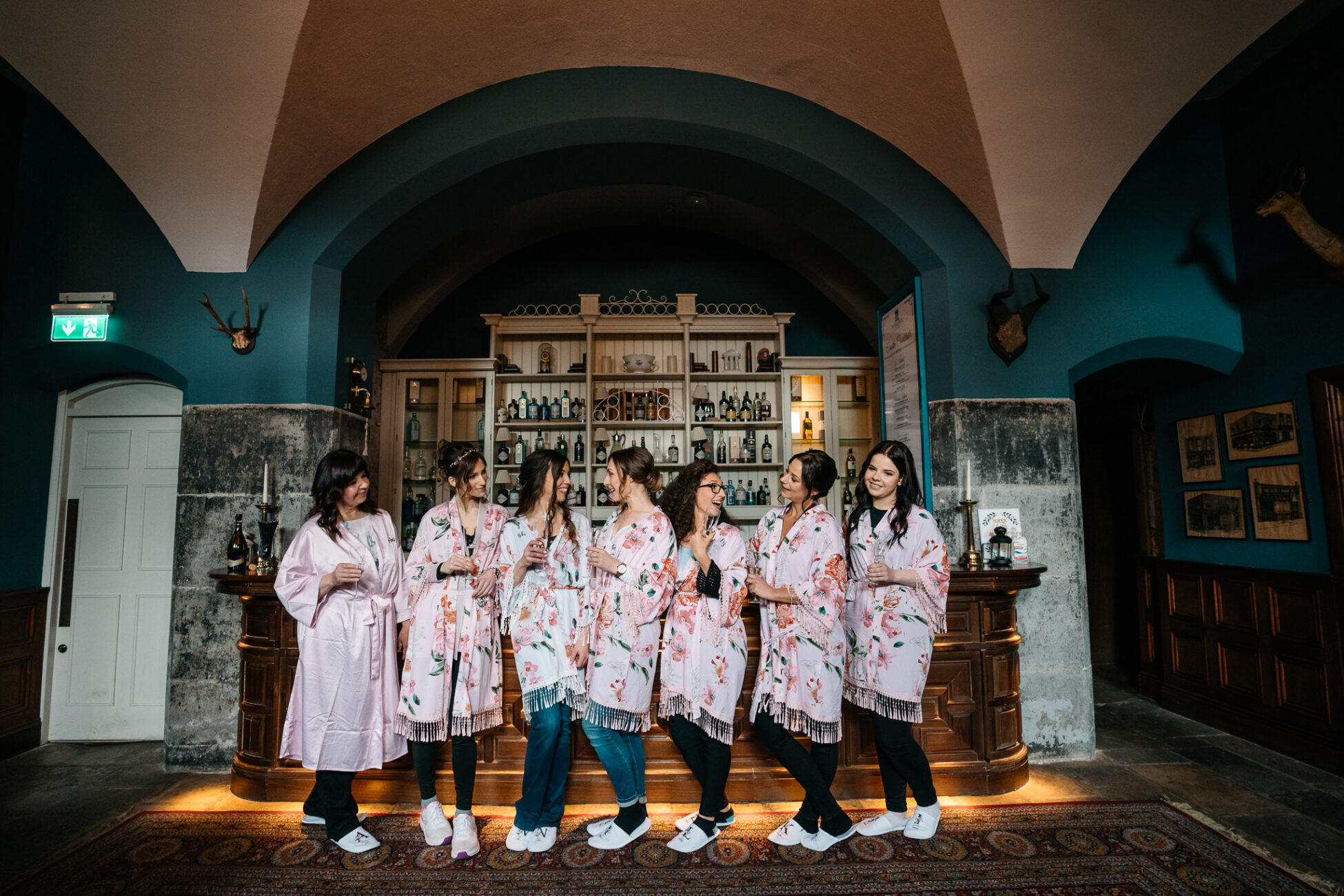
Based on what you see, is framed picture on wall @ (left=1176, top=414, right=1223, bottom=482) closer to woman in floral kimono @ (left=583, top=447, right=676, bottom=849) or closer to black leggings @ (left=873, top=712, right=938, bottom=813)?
black leggings @ (left=873, top=712, right=938, bottom=813)

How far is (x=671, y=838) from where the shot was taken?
2.71 metres

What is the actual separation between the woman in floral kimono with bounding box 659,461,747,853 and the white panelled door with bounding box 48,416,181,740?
12.4ft

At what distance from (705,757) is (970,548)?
6.53ft

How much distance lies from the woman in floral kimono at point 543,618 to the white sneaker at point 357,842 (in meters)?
0.56

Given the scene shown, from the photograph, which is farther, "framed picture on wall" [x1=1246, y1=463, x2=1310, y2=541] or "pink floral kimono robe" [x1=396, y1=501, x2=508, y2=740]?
"framed picture on wall" [x1=1246, y1=463, x2=1310, y2=541]

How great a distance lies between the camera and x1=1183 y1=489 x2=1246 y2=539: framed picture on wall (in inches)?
172

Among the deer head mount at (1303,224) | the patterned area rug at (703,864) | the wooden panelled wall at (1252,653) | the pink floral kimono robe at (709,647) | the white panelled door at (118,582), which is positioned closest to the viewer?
the patterned area rug at (703,864)

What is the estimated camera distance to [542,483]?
257cm

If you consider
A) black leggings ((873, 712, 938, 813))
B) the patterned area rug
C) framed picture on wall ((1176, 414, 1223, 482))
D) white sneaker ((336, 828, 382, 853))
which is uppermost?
framed picture on wall ((1176, 414, 1223, 482))

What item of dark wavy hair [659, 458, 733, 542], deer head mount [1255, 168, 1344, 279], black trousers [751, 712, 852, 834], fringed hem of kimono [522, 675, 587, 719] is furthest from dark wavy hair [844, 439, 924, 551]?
deer head mount [1255, 168, 1344, 279]

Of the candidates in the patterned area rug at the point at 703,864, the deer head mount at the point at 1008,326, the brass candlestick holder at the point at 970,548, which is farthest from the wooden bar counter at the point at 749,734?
the deer head mount at the point at 1008,326

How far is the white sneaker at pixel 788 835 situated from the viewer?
2611 mm

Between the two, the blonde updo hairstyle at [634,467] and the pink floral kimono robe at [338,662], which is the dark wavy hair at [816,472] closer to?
the blonde updo hairstyle at [634,467]

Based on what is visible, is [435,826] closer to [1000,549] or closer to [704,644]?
[704,644]
